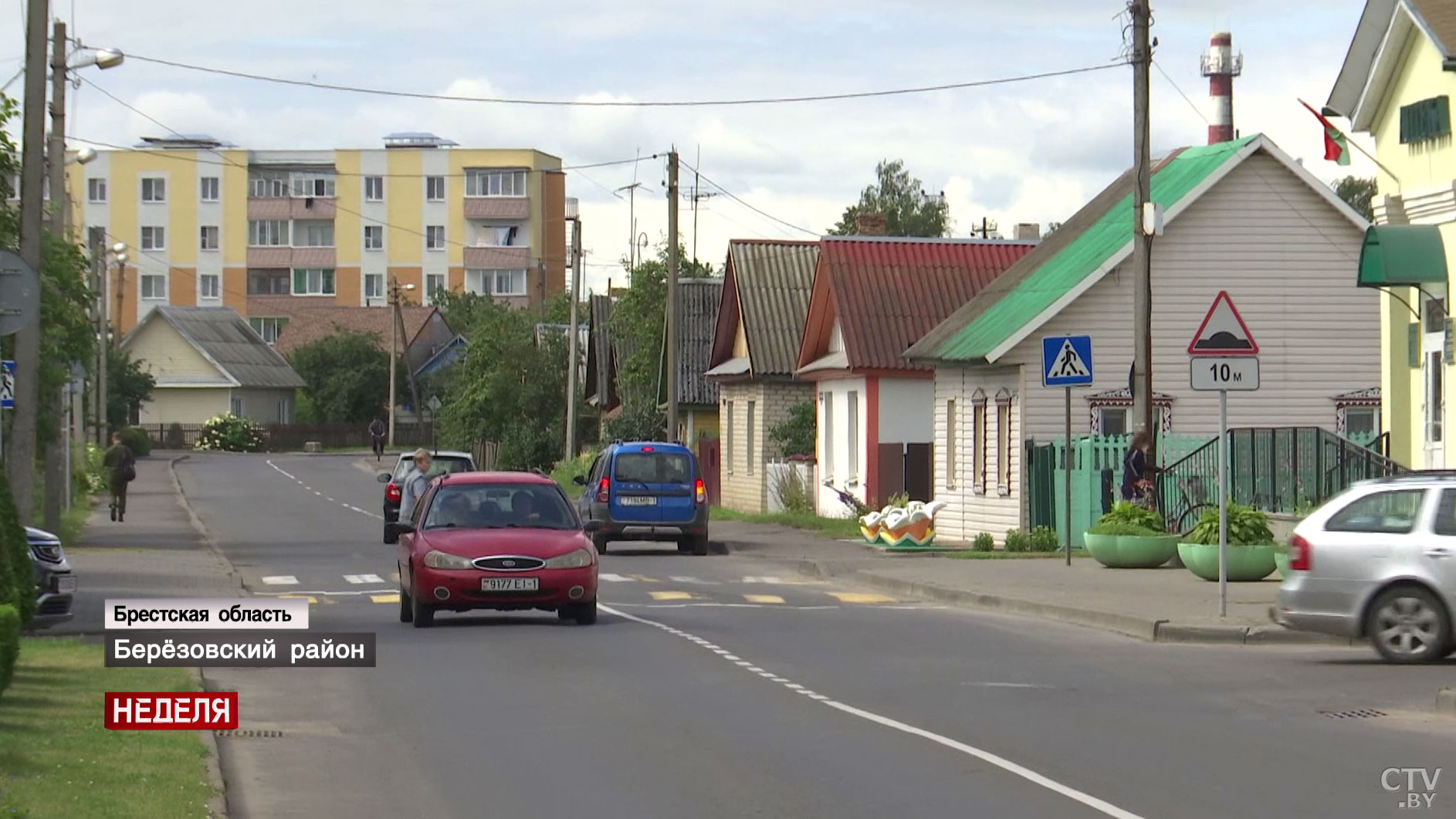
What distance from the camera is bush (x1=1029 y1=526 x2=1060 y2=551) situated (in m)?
31.8

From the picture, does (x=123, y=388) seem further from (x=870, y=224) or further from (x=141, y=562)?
(x=141, y=562)

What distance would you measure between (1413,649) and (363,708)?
7.98 metres

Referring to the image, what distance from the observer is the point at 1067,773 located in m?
10.4

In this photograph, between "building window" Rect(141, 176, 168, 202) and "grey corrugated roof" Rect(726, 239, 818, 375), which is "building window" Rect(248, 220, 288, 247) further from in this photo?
"grey corrugated roof" Rect(726, 239, 818, 375)

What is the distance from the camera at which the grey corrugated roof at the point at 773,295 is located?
160 ft

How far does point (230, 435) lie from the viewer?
101750mm

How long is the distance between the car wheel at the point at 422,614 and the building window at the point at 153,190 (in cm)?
11518

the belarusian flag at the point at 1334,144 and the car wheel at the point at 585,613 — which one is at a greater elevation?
the belarusian flag at the point at 1334,144

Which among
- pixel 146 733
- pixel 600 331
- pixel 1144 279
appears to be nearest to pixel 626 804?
pixel 146 733

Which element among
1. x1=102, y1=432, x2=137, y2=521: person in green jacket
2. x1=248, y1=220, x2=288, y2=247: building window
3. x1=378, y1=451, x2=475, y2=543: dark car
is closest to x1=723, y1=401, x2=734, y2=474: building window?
x1=378, y1=451, x2=475, y2=543: dark car

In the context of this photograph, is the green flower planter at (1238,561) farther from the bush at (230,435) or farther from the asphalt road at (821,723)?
the bush at (230,435)

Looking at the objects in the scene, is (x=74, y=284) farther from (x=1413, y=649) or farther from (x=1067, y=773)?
(x=1067, y=773)

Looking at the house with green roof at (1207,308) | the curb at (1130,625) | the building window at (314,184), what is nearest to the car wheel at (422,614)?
the curb at (1130,625)

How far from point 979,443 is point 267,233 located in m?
101
